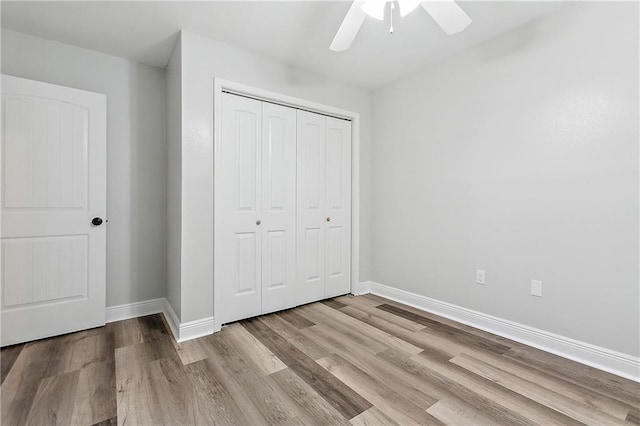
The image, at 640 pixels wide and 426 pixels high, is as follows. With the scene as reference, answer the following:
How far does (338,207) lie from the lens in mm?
3414

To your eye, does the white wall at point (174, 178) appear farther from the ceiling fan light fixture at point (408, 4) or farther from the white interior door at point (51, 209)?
the ceiling fan light fixture at point (408, 4)

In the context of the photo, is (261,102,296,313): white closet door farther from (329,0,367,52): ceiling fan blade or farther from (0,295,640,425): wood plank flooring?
(329,0,367,52): ceiling fan blade

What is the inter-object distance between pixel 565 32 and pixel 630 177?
3.51 ft

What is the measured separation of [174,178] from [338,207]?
1.67 m

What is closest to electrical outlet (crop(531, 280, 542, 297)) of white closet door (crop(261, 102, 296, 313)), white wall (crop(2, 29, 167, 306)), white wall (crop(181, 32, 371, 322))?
white closet door (crop(261, 102, 296, 313))

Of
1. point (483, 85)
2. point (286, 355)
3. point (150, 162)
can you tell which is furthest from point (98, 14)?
point (483, 85)

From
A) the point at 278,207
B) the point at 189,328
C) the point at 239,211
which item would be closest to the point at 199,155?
the point at 239,211

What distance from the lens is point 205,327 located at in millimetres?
2451

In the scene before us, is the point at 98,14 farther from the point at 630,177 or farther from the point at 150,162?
the point at 630,177

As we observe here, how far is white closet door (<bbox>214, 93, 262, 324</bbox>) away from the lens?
259 cm

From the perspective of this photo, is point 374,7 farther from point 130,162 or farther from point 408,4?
point 130,162

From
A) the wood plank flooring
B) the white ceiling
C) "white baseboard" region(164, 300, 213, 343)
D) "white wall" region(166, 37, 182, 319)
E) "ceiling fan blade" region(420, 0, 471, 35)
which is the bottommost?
the wood plank flooring

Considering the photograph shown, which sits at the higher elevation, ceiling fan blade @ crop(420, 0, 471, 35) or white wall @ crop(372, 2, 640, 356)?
ceiling fan blade @ crop(420, 0, 471, 35)

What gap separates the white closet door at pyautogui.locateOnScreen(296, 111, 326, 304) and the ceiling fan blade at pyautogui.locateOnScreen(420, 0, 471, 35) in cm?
163
